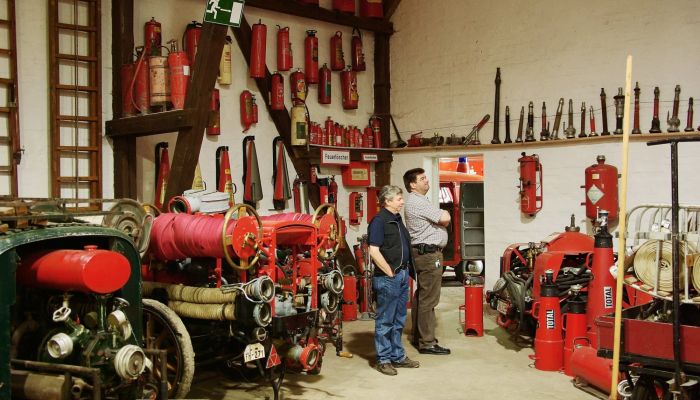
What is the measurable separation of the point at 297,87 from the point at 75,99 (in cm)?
307

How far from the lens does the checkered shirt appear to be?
6638 mm

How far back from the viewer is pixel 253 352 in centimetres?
488

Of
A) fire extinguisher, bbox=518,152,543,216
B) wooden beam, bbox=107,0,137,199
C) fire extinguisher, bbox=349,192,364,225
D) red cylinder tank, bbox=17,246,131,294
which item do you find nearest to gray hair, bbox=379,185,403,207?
red cylinder tank, bbox=17,246,131,294

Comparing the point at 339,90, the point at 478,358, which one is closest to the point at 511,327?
the point at 478,358

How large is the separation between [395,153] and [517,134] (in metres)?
2.02

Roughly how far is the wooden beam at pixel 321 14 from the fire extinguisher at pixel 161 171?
7.73 feet

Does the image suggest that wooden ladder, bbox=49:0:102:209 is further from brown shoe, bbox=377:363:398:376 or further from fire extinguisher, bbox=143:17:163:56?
brown shoe, bbox=377:363:398:376

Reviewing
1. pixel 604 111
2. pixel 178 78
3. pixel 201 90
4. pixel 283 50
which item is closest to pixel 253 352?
pixel 201 90

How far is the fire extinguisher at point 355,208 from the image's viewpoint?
10.5 metres

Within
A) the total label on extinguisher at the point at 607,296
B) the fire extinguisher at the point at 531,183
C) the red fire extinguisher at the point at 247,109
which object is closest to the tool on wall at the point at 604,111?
the fire extinguisher at the point at 531,183

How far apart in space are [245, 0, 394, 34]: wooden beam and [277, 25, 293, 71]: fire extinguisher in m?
0.34

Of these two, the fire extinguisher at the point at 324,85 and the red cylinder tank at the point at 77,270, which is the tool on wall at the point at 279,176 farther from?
the red cylinder tank at the point at 77,270

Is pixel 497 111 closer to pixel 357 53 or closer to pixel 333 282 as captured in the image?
pixel 357 53

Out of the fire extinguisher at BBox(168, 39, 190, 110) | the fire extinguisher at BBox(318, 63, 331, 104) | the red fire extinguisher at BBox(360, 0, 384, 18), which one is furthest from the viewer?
the red fire extinguisher at BBox(360, 0, 384, 18)
